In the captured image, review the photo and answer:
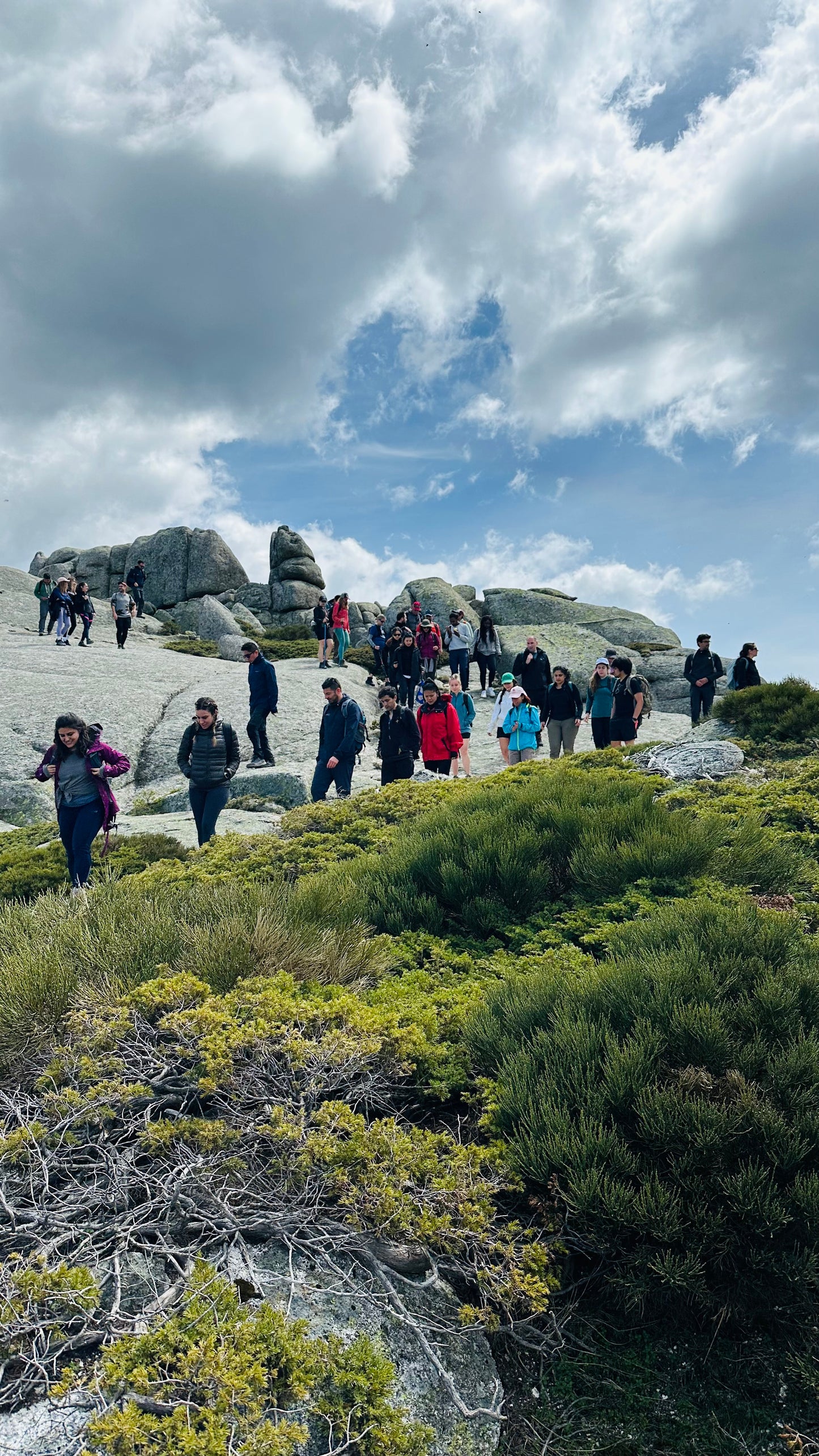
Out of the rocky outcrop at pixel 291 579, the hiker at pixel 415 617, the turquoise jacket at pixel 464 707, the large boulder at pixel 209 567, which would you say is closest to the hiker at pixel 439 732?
the turquoise jacket at pixel 464 707

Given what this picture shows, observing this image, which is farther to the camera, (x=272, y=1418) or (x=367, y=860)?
(x=367, y=860)

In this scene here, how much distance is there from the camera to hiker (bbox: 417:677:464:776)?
39.7 feet

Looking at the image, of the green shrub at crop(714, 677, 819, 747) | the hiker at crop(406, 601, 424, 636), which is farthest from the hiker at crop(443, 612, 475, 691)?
the green shrub at crop(714, 677, 819, 747)

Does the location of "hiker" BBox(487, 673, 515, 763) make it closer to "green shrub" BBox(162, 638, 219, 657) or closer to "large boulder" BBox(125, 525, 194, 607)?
"green shrub" BBox(162, 638, 219, 657)

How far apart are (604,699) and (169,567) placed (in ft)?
153

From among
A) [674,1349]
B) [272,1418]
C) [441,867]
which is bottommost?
[674,1349]

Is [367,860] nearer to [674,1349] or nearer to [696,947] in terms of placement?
[696,947]

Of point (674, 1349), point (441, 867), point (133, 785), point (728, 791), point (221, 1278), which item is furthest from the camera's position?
point (133, 785)

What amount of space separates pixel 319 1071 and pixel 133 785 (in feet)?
50.3

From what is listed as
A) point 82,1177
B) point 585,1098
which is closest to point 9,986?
point 82,1177

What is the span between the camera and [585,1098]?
3443 mm

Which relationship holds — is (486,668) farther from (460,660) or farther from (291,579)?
(291,579)

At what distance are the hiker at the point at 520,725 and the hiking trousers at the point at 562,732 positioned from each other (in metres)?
1.44

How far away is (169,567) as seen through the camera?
2172 inches
